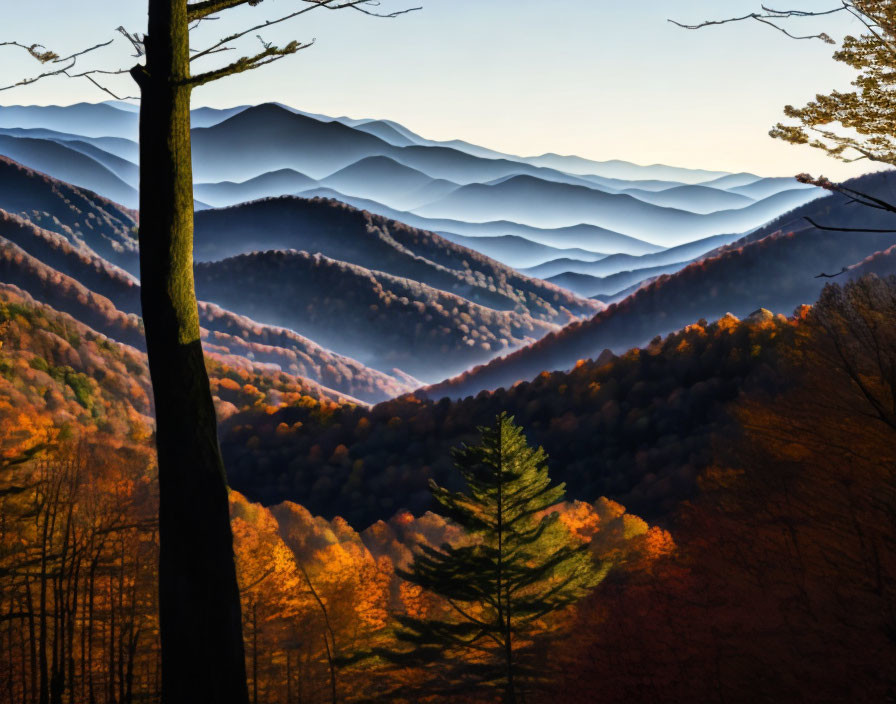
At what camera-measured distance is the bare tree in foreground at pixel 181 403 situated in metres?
4.88

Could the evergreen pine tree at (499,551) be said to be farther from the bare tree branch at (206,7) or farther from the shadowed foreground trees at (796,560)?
the bare tree branch at (206,7)

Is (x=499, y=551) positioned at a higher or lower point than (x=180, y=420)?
lower

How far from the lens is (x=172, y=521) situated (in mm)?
4941

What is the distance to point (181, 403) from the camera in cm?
504

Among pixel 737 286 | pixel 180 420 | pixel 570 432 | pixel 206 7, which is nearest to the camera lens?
pixel 180 420

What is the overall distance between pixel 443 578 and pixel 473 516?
189cm

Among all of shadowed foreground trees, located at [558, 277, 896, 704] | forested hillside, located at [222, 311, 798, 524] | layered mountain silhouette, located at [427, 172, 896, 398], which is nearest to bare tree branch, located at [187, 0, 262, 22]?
shadowed foreground trees, located at [558, 277, 896, 704]

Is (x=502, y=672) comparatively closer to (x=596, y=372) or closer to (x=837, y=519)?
(x=837, y=519)

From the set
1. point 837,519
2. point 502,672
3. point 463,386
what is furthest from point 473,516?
point 463,386

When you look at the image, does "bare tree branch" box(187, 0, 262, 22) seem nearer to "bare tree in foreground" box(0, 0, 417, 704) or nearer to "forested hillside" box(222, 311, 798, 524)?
"bare tree in foreground" box(0, 0, 417, 704)

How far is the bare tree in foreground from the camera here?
192 inches

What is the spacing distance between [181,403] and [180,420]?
0.37 feet

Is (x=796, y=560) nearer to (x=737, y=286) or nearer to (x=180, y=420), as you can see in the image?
(x=180, y=420)

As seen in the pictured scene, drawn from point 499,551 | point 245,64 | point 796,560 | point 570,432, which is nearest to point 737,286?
point 570,432
